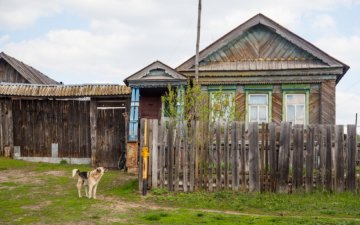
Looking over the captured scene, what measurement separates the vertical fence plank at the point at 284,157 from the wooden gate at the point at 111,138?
31.5 feet

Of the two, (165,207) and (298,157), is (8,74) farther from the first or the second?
(298,157)

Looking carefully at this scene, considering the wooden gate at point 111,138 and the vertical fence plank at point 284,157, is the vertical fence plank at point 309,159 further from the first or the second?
the wooden gate at point 111,138

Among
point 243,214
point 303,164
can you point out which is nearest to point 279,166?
point 303,164

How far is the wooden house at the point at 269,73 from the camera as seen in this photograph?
17.4 metres

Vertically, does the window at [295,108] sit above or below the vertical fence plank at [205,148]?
above

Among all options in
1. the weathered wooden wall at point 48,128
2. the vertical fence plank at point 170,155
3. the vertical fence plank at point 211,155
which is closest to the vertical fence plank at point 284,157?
the vertical fence plank at point 211,155

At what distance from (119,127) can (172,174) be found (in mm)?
8424

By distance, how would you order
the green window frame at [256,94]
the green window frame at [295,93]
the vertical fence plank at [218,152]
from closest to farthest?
1. the vertical fence plank at [218,152]
2. the green window frame at [295,93]
3. the green window frame at [256,94]

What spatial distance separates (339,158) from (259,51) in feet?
26.7

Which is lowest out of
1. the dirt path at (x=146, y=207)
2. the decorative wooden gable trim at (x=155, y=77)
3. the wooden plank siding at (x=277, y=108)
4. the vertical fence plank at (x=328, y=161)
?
the dirt path at (x=146, y=207)

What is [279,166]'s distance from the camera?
1118 centimetres

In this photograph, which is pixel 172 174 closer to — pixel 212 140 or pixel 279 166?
pixel 212 140

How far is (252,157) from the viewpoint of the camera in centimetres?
1120

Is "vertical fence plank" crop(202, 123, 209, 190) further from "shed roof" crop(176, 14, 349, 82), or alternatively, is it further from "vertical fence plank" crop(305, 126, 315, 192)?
"shed roof" crop(176, 14, 349, 82)
